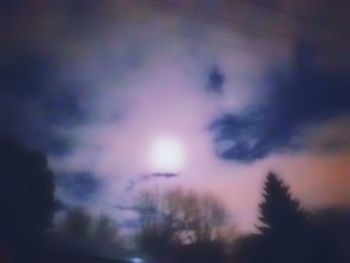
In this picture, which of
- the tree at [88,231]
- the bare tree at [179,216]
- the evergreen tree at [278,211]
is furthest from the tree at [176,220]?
the evergreen tree at [278,211]

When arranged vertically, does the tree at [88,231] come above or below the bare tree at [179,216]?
below

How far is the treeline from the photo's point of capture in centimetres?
412

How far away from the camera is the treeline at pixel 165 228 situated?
4125 millimetres

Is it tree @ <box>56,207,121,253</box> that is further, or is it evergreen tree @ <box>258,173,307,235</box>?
evergreen tree @ <box>258,173,307,235</box>

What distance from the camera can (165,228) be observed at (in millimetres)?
4492

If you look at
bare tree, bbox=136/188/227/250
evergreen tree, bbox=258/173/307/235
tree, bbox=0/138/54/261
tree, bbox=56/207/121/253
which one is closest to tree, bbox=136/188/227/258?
bare tree, bbox=136/188/227/250

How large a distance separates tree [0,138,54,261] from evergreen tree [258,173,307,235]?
1.91 metres

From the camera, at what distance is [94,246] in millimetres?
4285

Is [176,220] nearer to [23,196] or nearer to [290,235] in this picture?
[290,235]

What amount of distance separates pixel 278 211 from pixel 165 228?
1084 mm

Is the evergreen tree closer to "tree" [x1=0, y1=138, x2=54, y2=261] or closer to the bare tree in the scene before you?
the bare tree

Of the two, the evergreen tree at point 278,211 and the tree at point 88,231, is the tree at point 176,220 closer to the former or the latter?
the tree at point 88,231

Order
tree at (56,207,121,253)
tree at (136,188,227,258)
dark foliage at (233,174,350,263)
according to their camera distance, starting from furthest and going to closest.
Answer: dark foliage at (233,174,350,263)
tree at (136,188,227,258)
tree at (56,207,121,253)

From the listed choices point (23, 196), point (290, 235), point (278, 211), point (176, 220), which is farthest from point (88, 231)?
A: point (290, 235)
